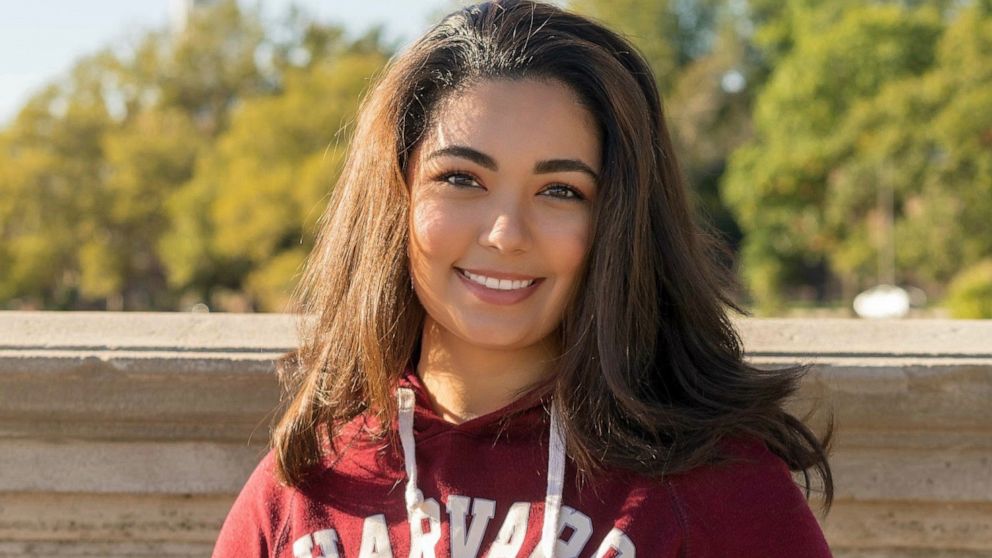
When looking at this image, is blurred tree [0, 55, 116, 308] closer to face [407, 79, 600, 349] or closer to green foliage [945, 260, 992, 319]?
green foliage [945, 260, 992, 319]

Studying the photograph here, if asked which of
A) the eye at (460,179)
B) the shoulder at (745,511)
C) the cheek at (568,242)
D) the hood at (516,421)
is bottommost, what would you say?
the shoulder at (745,511)

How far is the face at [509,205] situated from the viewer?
1859mm

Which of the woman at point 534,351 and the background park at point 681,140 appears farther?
the background park at point 681,140

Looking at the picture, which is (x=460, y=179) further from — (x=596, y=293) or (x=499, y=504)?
(x=499, y=504)

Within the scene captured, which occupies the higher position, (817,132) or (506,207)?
(817,132)

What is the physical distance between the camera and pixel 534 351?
1.99 meters

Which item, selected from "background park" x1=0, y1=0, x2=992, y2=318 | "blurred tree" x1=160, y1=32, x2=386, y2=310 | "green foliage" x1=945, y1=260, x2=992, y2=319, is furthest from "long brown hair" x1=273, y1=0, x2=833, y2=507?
"blurred tree" x1=160, y1=32, x2=386, y2=310

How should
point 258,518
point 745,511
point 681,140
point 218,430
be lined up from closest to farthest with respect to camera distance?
point 745,511
point 258,518
point 218,430
point 681,140

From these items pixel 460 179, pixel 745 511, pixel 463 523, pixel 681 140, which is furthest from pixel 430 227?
pixel 681 140

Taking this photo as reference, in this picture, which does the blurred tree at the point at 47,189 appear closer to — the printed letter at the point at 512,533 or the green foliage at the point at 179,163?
the green foliage at the point at 179,163

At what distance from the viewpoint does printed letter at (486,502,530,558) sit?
1.80 metres

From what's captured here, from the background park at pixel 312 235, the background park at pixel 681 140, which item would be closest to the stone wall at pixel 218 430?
the background park at pixel 312 235

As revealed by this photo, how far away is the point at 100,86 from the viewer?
47000mm

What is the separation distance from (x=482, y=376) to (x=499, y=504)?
0.72 ft
